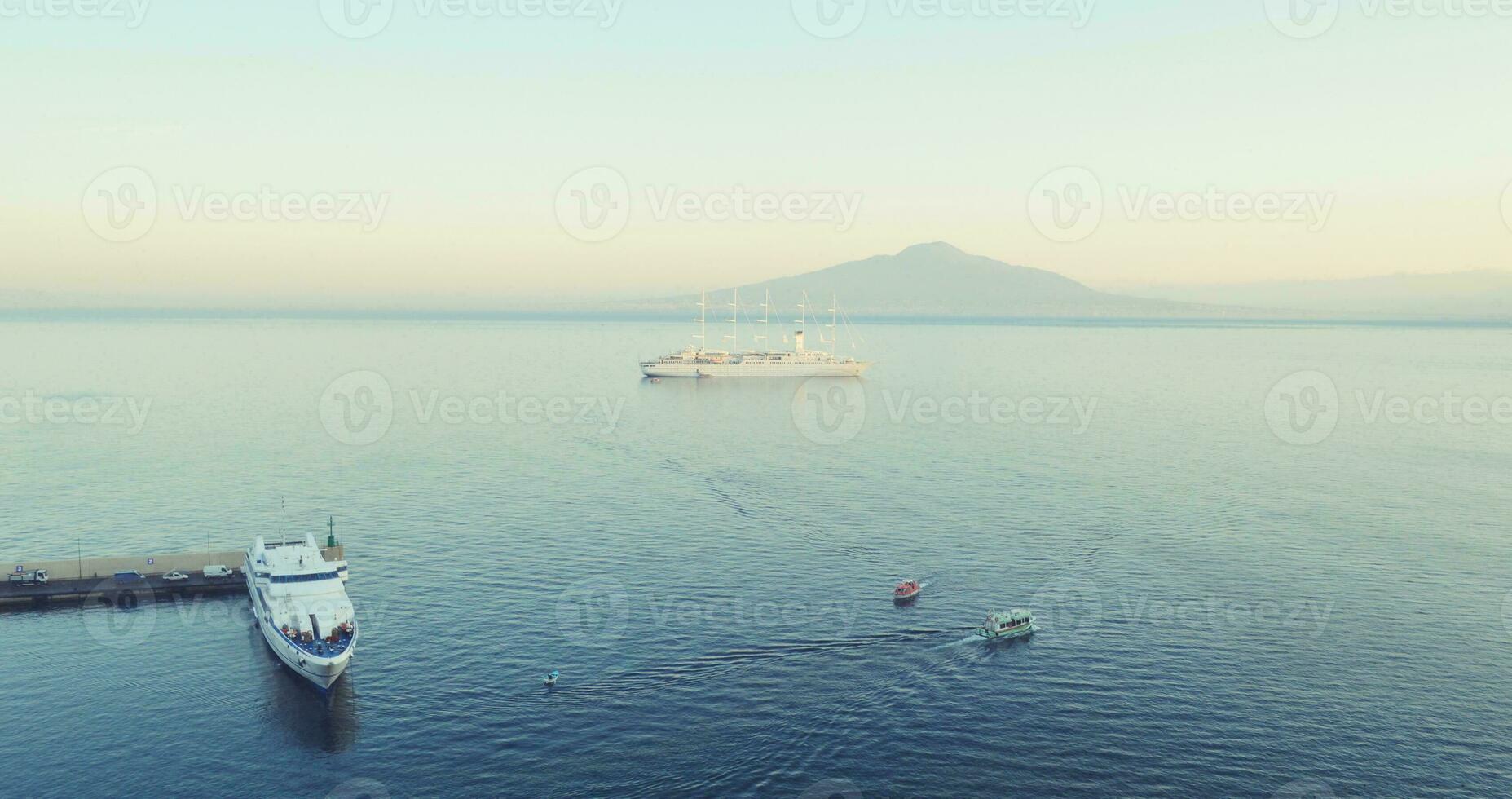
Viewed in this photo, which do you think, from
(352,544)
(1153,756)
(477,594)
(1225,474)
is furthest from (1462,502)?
(352,544)

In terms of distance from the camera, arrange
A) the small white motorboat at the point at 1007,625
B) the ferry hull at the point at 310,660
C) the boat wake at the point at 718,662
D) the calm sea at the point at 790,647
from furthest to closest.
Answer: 1. the small white motorboat at the point at 1007,625
2. the boat wake at the point at 718,662
3. the ferry hull at the point at 310,660
4. the calm sea at the point at 790,647

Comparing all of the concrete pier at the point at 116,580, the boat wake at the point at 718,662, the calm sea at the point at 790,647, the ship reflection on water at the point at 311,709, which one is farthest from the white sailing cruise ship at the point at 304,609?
the boat wake at the point at 718,662

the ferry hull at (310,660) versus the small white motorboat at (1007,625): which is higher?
the ferry hull at (310,660)

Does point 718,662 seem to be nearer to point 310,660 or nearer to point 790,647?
point 790,647

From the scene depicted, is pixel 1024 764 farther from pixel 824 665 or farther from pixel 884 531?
pixel 884 531

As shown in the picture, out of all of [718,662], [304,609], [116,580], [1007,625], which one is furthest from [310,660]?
[1007,625]

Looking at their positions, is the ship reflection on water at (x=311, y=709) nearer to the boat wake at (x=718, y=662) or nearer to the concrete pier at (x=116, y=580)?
the boat wake at (x=718, y=662)

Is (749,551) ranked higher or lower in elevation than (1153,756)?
higher
